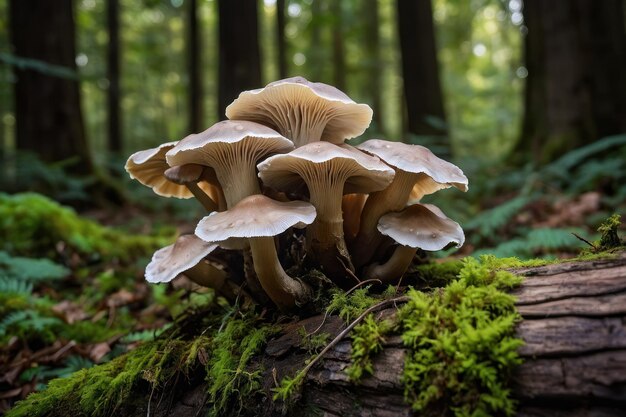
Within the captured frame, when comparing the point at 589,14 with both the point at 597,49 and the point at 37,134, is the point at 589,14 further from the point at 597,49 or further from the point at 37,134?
the point at 37,134

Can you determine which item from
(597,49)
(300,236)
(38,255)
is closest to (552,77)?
(597,49)

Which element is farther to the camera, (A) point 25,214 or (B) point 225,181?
(A) point 25,214

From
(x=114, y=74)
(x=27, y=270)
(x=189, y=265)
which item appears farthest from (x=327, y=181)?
(x=114, y=74)

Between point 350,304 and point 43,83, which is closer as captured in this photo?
point 350,304

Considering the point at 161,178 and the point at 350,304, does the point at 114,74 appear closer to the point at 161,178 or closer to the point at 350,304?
the point at 161,178

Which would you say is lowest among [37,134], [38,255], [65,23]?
[38,255]

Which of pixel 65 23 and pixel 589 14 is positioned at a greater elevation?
pixel 65 23
